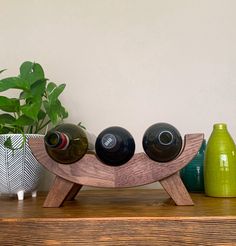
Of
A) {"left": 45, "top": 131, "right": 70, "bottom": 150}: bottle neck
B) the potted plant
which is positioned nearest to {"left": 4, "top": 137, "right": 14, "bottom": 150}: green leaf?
the potted plant

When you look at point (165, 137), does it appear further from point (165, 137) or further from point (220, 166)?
point (220, 166)

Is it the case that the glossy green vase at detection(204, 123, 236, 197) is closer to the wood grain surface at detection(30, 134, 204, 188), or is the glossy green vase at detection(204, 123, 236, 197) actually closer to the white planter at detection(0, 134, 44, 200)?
the wood grain surface at detection(30, 134, 204, 188)

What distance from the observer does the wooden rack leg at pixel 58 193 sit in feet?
2.21

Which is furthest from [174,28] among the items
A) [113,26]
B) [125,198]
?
[125,198]

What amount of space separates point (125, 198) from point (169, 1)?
82cm

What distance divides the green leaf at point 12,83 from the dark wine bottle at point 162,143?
393 millimetres

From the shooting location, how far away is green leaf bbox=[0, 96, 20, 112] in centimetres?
78

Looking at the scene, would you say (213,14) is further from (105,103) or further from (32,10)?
(32,10)

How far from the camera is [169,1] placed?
1.14 metres

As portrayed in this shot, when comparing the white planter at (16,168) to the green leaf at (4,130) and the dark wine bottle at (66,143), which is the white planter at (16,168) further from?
the dark wine bottle at (66,143)

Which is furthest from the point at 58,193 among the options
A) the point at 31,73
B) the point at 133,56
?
the point at 133,56

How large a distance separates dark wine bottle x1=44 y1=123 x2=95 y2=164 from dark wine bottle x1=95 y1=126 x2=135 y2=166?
45mm

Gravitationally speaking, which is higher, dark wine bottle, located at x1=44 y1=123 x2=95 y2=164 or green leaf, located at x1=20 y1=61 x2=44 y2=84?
green leaf, located at x1=20 y1=61 x2=44 y2=84

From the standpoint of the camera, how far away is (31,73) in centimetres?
84
